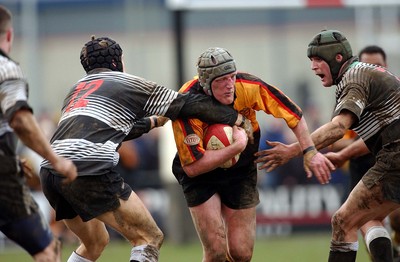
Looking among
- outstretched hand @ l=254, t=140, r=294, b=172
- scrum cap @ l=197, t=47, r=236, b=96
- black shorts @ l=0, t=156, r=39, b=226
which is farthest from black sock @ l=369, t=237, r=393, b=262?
black shorts @ l=0, t=156, r=39, b=226

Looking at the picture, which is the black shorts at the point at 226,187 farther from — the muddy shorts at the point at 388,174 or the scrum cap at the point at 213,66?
the muddy shorts at the point at 388,174

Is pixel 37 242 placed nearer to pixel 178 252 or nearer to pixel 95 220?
pixel 95 220

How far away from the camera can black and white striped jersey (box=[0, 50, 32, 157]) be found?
717 centimetres

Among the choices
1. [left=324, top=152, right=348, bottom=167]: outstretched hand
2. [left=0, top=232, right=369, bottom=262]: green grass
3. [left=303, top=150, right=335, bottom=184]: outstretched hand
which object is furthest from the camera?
[left=0, top=232, right=369, bottom=262]: green grass

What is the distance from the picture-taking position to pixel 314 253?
14.3 meters

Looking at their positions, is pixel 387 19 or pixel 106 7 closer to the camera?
pixel 387 19

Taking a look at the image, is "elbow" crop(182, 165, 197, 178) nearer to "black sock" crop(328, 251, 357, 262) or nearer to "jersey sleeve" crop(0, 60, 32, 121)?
"black sock" crop(328, 251, 357, 262)

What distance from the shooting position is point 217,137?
8781 mm

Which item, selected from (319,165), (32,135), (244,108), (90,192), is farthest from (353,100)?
(32,135)

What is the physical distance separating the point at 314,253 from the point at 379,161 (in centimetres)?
561

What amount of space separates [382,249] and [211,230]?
1.79 m

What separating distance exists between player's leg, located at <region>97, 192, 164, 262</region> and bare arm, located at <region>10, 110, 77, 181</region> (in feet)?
3.41

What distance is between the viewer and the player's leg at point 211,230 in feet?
29.6

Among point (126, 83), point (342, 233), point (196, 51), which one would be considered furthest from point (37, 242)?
point (196, 51)
